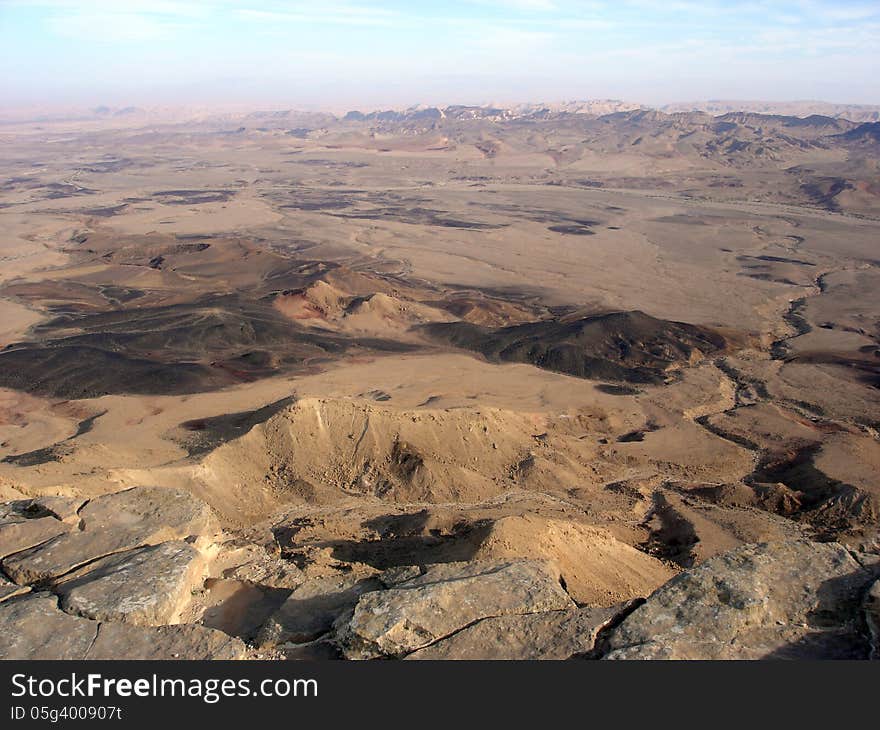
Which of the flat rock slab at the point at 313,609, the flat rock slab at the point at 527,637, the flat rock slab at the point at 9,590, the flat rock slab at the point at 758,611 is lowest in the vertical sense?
the flat rock slab at the point at 313,609

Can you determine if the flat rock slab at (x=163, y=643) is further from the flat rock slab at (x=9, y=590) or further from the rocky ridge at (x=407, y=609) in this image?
the flat rock slab at (x=9, y=590)

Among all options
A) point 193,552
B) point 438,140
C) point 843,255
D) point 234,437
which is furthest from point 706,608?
point 438,140

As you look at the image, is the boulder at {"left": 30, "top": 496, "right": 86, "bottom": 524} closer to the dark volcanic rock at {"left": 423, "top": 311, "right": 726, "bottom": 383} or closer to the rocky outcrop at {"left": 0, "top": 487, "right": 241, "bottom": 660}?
the rocky outcrop at {"left": 0, "top": 487, "right": 241, "bottom": 660}

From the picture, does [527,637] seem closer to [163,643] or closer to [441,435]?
[163,643]

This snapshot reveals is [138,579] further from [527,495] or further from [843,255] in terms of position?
[843,255]

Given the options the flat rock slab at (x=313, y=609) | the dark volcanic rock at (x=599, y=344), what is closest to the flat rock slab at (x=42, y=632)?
the flat rock slab at (x=313, y=609)
